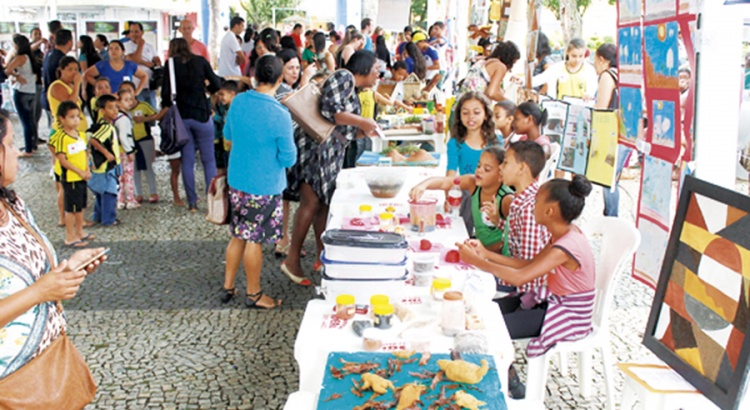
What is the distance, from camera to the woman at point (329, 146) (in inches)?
172

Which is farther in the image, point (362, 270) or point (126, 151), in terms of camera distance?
point (126, 151)

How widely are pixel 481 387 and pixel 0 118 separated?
163 centimetres

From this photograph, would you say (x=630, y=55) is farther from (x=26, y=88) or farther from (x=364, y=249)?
(x=26, y=88)

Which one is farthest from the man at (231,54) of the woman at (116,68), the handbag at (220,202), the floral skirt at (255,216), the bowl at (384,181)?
the bowl at (384,181)

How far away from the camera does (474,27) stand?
32.2 feet

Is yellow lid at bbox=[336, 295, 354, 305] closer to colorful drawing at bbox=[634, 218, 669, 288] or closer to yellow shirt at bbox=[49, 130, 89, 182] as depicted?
colorful drawing at bbox=[634, 218, 669, 288]

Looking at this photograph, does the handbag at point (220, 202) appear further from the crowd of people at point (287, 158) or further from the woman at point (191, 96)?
the woman at point (191, 96)

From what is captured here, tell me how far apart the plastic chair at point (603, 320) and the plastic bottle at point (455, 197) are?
0.77 m

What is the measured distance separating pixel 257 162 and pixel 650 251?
216cm

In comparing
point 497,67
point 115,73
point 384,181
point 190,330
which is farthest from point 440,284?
point 115,73

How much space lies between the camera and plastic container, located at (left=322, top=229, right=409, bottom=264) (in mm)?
2346

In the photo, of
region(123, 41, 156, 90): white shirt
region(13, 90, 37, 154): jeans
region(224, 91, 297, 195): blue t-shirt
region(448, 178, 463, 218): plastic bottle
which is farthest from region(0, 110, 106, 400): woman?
region(13, 90, 37, 154): jeans

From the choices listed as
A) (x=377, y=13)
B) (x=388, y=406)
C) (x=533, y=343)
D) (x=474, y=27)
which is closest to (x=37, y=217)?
(x=533, y=343)

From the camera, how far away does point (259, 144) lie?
12.3 ft
